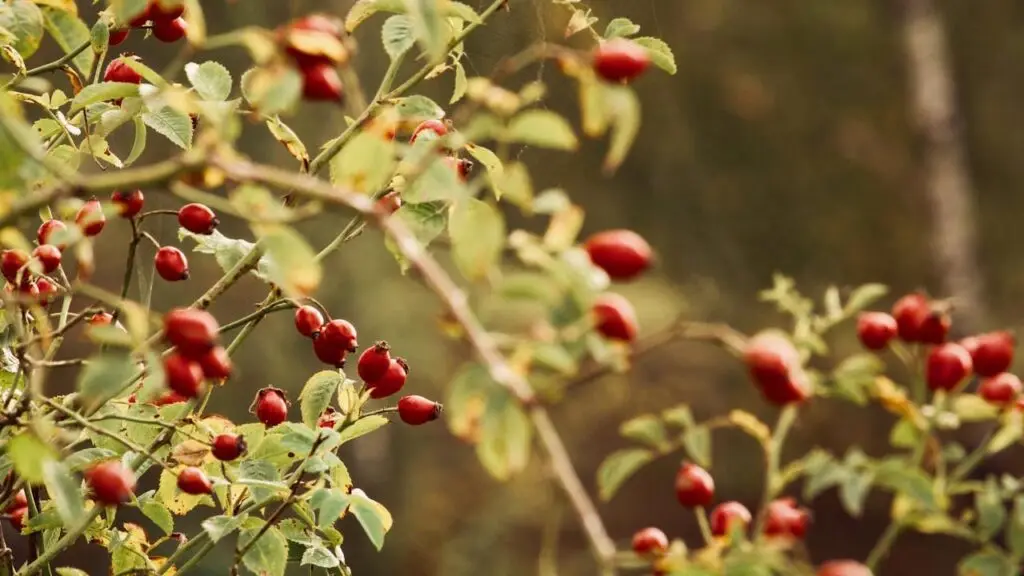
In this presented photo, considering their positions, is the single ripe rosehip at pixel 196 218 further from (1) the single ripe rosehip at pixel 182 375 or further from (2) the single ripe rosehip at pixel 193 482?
(1) the single ripe rosehip at pixel 182 375

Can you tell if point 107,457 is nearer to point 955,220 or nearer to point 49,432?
point 49,432

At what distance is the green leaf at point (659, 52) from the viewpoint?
0.88 meters

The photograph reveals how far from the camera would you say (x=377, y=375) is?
93cm

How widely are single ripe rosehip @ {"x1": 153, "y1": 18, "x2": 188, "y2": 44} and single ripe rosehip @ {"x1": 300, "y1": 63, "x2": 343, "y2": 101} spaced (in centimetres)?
44

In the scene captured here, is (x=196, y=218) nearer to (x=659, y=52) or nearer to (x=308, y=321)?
(x=308, y=321)

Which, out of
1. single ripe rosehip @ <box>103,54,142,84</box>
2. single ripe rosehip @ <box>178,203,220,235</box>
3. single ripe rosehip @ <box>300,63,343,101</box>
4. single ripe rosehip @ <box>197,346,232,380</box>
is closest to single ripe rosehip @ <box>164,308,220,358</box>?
single ripe rosehip @ <box>197,346,232,380</box>

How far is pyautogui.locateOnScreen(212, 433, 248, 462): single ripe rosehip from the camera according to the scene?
0.83 metres

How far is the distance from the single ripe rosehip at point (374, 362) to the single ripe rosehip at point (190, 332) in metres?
0.32

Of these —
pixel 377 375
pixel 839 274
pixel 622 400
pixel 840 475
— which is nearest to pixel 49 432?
pixel 377 375

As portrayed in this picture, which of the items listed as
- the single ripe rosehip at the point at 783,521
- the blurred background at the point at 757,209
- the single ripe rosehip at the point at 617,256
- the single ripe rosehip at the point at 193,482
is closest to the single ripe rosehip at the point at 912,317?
the single ripe rosehip at the point at 783,521

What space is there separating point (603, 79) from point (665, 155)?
6.33m

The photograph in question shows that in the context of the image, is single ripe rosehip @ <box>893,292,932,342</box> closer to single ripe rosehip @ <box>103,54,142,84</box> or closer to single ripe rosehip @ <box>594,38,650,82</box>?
single ripe rosehip @ <box>594,38,650,82</box>

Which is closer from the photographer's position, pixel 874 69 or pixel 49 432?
pixel 49 432

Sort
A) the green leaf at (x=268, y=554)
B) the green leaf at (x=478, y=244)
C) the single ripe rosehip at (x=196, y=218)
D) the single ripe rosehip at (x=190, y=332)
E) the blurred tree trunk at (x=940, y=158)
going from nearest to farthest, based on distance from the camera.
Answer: the green leaf at (x=478, y=244)
the single ripe rosehip at (x=190, y=332)
the green leaf at (x=268, y=554)
the single ripe rosehip at (x=196, y=218)
the blurred tree trunk at (x=940, y=158)
